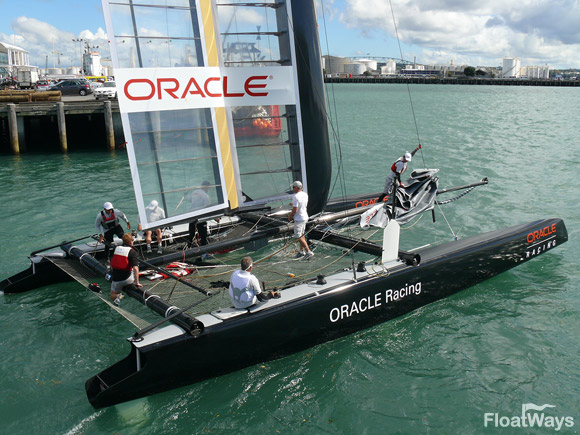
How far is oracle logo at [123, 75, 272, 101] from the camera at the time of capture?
6770mm

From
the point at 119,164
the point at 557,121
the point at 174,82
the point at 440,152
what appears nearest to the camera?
the point at 174,82

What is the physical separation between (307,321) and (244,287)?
998mm

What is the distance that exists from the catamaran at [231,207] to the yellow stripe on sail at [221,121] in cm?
2

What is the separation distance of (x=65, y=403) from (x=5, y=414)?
1.93 feet

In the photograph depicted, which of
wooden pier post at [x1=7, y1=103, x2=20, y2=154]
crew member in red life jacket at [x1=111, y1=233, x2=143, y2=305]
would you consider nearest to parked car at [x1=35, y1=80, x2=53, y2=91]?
wooden pier post at [x1=7, y1=103, x2=20, y2=154]

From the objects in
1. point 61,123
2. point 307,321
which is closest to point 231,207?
point 307,321

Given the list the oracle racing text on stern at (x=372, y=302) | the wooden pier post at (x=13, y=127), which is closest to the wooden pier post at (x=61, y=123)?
the wooden pier post at (x=13, y=127)

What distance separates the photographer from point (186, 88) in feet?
23.5

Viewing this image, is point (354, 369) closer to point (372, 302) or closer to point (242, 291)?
point (372, 302)

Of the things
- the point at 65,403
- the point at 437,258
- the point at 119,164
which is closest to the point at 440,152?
the point at 119,164

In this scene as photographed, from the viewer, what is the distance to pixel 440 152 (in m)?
24.3

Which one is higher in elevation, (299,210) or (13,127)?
(13,127)

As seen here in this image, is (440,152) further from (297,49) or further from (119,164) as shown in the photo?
(297,49)

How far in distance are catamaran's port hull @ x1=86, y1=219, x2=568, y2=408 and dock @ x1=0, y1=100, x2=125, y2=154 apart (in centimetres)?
2130
